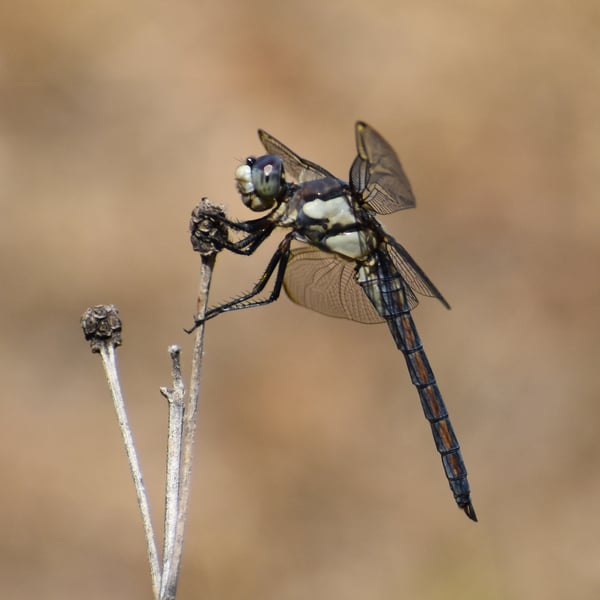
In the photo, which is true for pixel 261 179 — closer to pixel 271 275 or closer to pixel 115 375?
pixel 271 275

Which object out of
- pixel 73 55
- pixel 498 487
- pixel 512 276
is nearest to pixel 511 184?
pixel 512 276

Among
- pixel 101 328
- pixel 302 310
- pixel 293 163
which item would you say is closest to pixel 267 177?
pixel 293 163

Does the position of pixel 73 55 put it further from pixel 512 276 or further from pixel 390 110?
pixel 512 276

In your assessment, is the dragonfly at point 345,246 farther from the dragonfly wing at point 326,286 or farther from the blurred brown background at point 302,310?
the blurred brown background at point 302,310

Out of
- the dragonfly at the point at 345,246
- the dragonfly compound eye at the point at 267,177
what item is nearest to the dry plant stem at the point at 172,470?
the dragonfly at the point at 345,246

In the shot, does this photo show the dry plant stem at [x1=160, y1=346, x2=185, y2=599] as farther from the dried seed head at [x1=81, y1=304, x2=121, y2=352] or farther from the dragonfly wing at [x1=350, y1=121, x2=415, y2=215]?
the dragonfly wing at [x1=350, y1=121, x2=415, y2=215]

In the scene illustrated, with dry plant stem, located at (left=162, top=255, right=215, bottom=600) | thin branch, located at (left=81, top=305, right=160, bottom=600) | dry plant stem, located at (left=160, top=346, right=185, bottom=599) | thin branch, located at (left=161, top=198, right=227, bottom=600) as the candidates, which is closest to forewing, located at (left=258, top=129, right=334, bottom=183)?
thin branch, located at (left=161, top=198, right=227, bottom=600)

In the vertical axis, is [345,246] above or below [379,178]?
below
